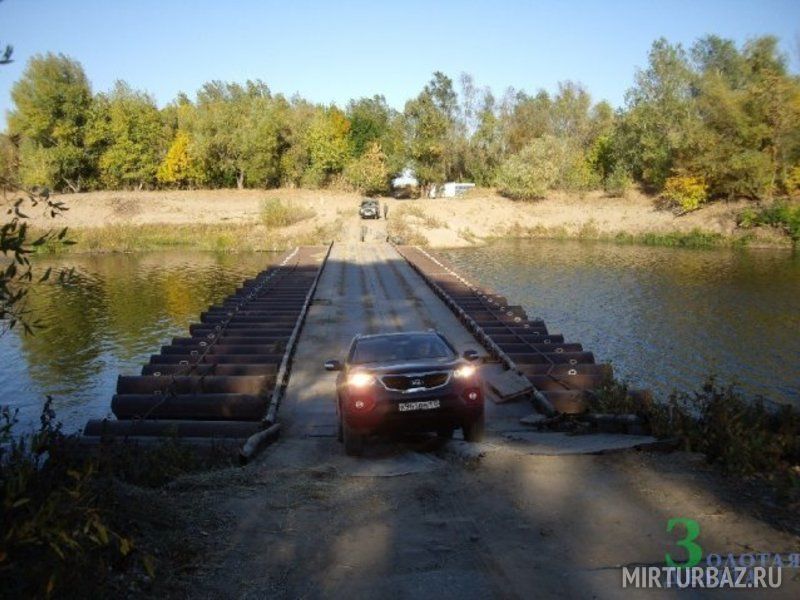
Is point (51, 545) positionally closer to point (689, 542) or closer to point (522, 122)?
point (689, 542)

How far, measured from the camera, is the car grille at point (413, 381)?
9.98 m

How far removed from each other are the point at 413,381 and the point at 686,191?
58789 mm

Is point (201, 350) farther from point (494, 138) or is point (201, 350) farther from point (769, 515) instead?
point (494, 138)

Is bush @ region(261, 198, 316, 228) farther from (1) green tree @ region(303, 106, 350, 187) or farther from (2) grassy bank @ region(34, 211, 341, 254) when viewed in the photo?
(1) green tree @ region(303, 106, 350, 187)

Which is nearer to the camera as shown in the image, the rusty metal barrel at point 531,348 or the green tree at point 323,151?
the rusty metal barrel at point 531,348

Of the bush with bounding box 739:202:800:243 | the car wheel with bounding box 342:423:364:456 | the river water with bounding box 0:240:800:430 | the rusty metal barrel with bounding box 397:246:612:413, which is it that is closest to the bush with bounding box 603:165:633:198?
the bush with bounding box 739:202:800:243

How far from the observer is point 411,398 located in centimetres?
988

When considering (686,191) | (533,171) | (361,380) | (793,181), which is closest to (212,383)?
(361,380)

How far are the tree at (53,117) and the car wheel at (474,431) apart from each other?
7020 cm

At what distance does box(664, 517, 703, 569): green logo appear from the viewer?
6.22 m

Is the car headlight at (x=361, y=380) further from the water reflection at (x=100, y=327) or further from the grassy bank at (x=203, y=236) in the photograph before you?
the grassy bank at (x=203, y=236)

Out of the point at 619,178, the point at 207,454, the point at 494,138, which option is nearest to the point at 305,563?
the point at 207,454

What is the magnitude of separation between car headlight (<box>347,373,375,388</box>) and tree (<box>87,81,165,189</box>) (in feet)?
247

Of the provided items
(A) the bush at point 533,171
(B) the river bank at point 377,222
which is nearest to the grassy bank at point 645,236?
(B) the river bank at point 377,222
